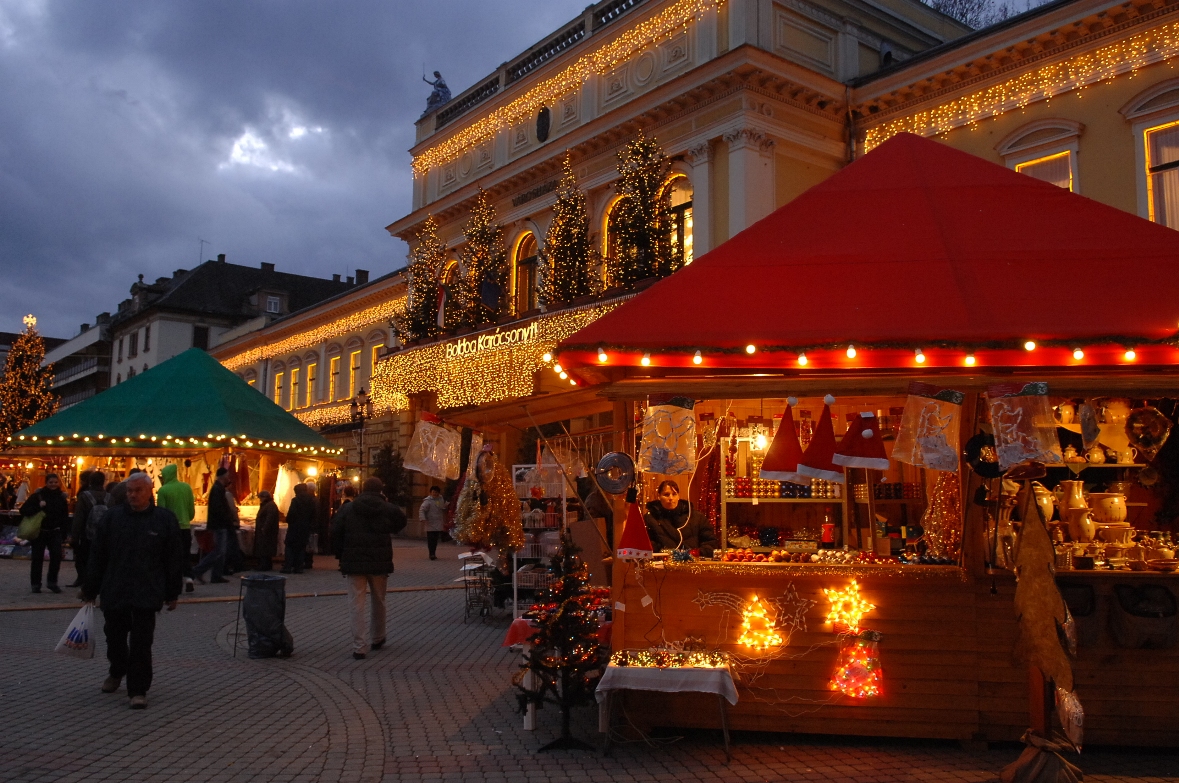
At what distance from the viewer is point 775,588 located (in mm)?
7121

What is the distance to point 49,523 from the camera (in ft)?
48.5

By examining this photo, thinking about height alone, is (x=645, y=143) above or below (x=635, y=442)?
above

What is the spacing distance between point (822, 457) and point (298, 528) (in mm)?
13800

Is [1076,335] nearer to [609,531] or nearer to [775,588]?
[775,588]

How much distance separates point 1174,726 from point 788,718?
2.56 m

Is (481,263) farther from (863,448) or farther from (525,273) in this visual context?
(863,448)

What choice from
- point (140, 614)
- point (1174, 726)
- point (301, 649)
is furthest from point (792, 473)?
point (301, 649)

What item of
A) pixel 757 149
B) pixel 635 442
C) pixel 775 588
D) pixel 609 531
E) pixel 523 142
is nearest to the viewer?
pixel 775 588

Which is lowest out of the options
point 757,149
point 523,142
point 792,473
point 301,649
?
point 301,649

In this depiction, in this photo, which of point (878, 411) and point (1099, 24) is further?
point (1099, 24)

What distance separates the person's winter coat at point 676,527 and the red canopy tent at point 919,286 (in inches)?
74.9

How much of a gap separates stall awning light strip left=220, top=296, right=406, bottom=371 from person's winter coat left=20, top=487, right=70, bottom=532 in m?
18.1

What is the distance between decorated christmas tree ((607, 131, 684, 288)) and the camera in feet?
65.7

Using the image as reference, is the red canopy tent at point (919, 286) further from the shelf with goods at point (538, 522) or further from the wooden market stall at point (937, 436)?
the shelf with goods at point (538, 522)
